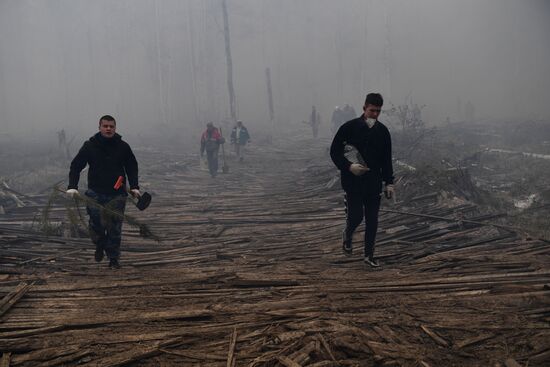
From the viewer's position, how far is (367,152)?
226 inches

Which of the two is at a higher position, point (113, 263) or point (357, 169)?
point (357, 169)

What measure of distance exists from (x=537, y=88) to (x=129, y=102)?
161ft

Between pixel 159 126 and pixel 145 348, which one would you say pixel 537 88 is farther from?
pixel 145 348

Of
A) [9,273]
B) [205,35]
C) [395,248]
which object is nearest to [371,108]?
[395,248]

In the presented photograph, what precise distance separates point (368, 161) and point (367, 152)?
Answer: 112mm

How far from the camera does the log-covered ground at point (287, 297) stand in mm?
3414

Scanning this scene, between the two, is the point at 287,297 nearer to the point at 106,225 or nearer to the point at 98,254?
the point at 106,225

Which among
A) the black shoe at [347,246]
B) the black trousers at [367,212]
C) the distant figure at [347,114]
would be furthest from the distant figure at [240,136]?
the black trousers at [367,212]

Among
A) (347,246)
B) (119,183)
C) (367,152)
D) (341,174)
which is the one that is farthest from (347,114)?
(119,183)

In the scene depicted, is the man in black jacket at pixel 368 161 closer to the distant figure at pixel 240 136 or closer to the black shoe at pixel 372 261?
the black shoe at pixel 372 261

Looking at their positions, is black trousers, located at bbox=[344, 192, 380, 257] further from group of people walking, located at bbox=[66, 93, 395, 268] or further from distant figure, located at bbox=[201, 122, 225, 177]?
distant figure, located at bbox=[201, 122, 225, 177]

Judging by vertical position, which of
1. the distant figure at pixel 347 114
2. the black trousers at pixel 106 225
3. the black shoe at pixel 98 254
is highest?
the distant figure at pixel 347 114

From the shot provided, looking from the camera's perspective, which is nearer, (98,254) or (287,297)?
(287,297)

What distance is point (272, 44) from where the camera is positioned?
6938cm
